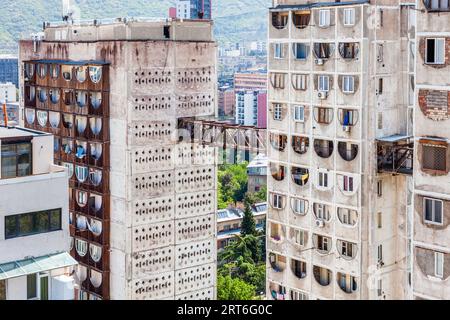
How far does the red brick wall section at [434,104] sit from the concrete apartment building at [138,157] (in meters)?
12.5

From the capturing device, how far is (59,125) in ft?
103

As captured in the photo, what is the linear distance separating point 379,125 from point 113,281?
11.7 metres

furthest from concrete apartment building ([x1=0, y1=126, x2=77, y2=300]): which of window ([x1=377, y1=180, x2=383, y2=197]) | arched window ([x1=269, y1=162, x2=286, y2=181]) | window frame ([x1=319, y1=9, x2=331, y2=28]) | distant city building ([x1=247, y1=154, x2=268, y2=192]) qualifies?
distant city building ([x1=247, y1=154, x2=268, y2=192])

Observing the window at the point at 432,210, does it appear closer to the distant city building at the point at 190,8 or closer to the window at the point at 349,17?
the window at the point at 349,17

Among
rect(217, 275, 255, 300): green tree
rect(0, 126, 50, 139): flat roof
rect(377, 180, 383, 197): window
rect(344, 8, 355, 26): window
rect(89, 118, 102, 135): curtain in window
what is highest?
rect(344, 8, 355, 26): window

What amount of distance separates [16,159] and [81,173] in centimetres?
1103

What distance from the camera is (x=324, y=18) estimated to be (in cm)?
2350

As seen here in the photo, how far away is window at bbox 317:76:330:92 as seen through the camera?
2345 cm

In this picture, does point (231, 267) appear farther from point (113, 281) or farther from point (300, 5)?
point (300, 5)

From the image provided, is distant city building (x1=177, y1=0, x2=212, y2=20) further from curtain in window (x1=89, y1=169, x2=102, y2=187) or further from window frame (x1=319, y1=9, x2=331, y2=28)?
window frame (x1=319, y1=9, x2=331, y2=28)

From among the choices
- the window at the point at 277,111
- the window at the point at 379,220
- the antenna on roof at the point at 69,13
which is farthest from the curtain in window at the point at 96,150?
the window at the point at 379,220

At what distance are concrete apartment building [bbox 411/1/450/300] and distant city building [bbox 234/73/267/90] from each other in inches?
4924

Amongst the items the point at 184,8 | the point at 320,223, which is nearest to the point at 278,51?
the point at 320,223
